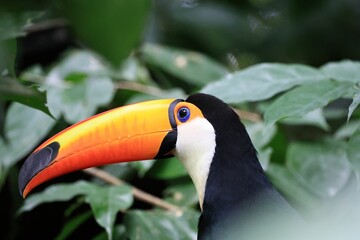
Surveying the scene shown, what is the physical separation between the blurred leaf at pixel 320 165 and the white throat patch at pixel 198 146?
1.96 ft

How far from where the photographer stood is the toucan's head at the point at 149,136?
2355 mm

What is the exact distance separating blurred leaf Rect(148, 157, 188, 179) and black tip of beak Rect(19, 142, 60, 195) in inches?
31.4

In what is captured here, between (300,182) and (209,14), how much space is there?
230cm

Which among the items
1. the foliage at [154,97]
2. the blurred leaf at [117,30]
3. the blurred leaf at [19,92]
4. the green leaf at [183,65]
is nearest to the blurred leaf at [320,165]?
the foliage at [154,97]

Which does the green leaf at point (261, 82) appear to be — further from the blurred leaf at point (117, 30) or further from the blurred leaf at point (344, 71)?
the blurred leaf at point (117, 30)

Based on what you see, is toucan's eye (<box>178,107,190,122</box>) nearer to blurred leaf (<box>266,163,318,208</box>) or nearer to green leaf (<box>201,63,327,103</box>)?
green leaf (<box>201,63,327,103</box>)

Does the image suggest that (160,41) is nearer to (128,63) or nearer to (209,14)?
(209,14)

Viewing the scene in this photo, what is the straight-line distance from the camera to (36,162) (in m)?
2.26

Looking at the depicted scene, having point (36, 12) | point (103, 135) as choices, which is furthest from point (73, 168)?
point (36, 12)

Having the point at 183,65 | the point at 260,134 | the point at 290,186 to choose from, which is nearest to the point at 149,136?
the point at 260,134

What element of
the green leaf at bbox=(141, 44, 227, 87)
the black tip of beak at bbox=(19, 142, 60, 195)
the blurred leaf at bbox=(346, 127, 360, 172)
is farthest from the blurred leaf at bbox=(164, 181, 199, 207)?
the blurred leaf at bbox=(346, 127, 360, 172)

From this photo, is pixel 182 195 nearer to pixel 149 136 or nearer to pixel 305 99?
pixel 149 136

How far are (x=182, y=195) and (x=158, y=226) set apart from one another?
0.36 m

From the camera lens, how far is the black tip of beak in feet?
7.34
